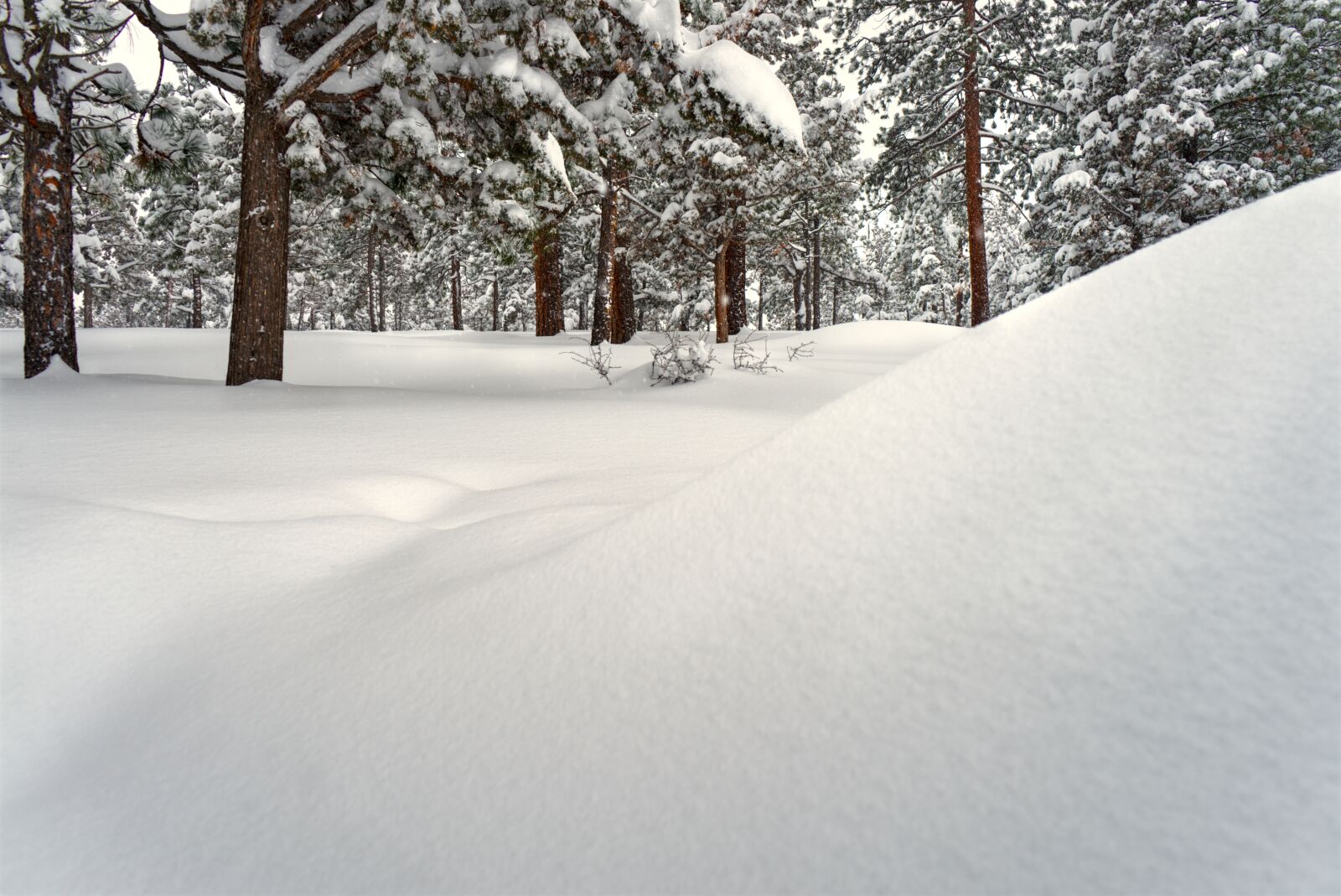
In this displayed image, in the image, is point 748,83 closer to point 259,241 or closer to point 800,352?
point 259,241

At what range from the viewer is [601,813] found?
1.02 m

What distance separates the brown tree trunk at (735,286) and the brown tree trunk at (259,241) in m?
11.4

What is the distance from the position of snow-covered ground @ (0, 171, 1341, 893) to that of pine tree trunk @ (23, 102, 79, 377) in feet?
25.0

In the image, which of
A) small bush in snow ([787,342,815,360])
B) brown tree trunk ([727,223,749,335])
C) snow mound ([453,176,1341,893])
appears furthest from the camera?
brown tree trunk ([727,223,749,335])

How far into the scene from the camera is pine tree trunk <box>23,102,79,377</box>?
7664mm

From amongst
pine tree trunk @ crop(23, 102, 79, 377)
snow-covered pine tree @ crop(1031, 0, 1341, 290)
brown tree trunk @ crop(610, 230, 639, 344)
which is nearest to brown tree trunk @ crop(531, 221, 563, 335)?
brown tree trunk @ crop(610, 230, 639, 344)

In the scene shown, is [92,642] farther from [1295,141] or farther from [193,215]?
[193,215]

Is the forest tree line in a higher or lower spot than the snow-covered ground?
higher

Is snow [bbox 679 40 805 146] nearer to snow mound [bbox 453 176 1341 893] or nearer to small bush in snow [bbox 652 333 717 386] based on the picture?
small bush in snow [bbox 652 333 717 386]

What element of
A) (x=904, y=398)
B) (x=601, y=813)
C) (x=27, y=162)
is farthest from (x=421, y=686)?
(x=27, y=162)

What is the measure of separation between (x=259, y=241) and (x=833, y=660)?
771 cm

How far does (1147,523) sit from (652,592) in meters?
0.94

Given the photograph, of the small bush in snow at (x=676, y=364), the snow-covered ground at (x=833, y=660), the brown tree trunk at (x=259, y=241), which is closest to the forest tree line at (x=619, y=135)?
the brown tree trunk at (x=259, y=241)

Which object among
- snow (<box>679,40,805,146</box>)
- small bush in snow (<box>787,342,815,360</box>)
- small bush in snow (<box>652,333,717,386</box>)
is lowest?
small bush in snow (<box>652,333,717,386</box>)
